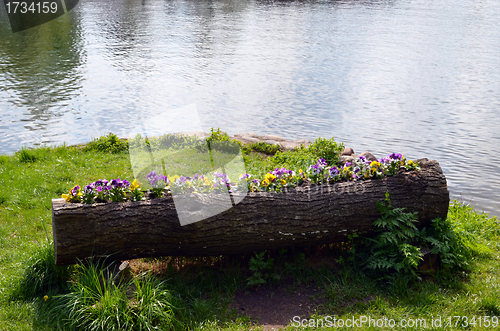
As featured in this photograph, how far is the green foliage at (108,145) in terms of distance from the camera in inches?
340

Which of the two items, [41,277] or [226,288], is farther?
[226,288]

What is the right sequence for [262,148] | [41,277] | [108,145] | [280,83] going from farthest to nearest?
[280,83] < [262,148] < [108,145] < [41,277]

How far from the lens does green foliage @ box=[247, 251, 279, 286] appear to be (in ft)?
14.9

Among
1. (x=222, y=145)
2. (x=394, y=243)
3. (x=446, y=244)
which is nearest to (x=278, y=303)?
(x=394, y=243)

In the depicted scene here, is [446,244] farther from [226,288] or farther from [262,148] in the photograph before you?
[262,148]

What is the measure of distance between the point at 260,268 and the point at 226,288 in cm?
47

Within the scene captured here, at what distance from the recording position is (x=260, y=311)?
13.8 feet

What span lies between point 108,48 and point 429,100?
16001mm

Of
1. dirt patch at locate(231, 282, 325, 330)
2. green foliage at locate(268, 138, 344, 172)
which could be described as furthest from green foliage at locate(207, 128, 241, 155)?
dirt patch at locate(231, 282, 325, 330)

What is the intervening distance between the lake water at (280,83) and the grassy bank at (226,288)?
130 inches

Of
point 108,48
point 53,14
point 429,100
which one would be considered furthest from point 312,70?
point 53,14

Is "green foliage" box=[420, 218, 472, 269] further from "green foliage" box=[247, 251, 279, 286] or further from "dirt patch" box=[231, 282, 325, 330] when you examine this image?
"green foliage" box=[247, 251, 279, 286]

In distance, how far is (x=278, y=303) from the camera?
4320 mm

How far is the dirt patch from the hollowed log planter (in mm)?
503
